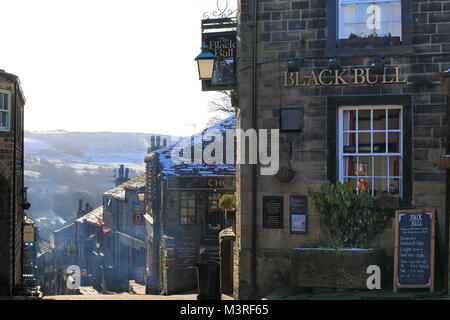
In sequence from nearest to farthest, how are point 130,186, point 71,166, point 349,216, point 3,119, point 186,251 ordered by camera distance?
point 349,216 < point 3,119 < point 186,251 < point 130,186 < point 71,166

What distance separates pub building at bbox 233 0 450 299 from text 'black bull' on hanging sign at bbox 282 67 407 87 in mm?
20

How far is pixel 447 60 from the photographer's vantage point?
12.2 metres

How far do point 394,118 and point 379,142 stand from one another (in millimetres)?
571

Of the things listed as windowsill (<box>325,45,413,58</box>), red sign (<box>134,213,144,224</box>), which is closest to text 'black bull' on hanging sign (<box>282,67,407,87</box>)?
windowsill (<box>325,45,413,58</box>)

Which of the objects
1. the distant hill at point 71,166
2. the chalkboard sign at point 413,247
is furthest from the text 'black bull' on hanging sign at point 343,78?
the distant hill at point 71,166

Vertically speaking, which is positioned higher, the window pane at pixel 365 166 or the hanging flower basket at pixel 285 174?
the window pane at pixel 365 166

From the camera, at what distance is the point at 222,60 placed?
50.8 feet

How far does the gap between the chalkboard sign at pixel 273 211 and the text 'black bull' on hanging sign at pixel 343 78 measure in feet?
7.83

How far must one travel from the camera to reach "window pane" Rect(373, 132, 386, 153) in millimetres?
12648

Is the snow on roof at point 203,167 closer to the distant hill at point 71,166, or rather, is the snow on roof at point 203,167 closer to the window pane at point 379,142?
the window pane at point 379,142

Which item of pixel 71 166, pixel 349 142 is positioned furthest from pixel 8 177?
pixel 71 166

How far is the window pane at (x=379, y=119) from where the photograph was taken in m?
12.7

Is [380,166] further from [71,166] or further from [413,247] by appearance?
[71,166]
